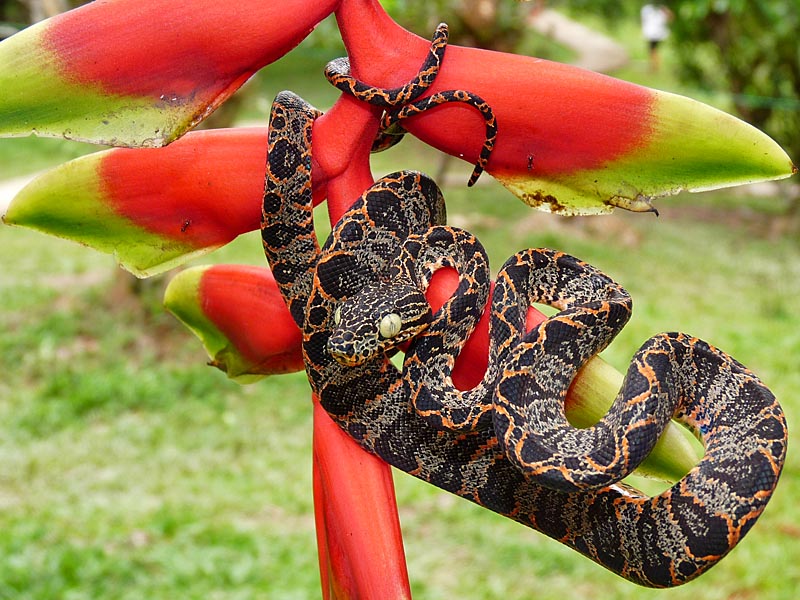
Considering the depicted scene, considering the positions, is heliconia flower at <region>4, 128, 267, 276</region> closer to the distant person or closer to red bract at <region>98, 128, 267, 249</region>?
red bract at <region>98, 128, 267, 249</region>

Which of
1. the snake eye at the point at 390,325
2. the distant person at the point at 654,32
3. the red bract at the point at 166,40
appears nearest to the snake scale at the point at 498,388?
the snake eye at the point at 390,325

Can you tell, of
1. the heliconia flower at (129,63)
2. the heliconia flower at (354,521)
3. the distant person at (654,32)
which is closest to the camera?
the heliconia flower at (129,63)

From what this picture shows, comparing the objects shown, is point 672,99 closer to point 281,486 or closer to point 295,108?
point 295,108

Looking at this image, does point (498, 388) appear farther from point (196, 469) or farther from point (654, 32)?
point (654, 32)

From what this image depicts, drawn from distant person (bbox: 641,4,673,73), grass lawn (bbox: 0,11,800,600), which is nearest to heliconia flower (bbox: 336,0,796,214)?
grass lawn (bbox: 0,11,800,600)

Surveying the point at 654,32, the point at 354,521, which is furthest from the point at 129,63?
the point at 654,32

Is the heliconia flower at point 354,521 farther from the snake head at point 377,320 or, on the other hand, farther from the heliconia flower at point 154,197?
the heliconia flower at point 154,197
